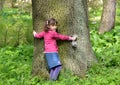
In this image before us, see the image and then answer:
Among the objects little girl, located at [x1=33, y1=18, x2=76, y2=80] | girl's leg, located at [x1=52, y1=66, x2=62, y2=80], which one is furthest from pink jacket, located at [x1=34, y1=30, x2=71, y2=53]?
girl's leg, located at [x1=52, y1=66, x2=62, y2=80]

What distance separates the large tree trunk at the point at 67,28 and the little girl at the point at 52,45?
0.47ft

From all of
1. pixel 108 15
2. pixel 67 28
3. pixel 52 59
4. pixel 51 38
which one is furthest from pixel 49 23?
pixel 108 15

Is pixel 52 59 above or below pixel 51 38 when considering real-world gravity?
below

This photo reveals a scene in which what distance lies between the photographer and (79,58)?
6.95 m

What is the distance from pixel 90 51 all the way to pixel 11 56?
2761 mm

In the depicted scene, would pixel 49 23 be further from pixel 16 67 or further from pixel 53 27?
pixel 16 67

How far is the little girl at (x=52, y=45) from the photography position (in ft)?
21.7

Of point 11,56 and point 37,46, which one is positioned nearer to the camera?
point 37,46

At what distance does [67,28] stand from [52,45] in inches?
17.2

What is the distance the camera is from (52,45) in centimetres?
666

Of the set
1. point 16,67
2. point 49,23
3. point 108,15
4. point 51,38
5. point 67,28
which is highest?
point 49,23

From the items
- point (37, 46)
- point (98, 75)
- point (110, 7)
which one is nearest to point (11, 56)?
point (37, 46)

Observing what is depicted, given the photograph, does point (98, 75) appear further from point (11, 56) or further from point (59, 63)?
point (11, 56)

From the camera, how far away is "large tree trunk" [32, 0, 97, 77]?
6699 millimetres
